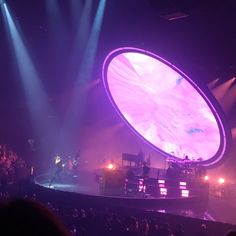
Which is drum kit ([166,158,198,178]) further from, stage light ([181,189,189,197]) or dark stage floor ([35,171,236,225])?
dark stage floor ([35,171,236,225])

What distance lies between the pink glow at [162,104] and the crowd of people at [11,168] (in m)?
6.33

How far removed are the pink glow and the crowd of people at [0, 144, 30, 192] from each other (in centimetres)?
633

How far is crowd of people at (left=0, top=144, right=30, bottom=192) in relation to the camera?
17611 mm

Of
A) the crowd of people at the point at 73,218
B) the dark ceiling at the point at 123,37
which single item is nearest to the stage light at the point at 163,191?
the crowd of people at the point at 73,218

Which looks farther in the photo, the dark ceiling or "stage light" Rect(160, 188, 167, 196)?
"stage light" Rect(160, 188, 167, 196)

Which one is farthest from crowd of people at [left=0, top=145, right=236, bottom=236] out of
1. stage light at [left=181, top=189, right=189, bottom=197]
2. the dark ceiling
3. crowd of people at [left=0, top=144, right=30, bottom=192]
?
the dark ceiling

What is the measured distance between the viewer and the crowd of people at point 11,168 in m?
17.6

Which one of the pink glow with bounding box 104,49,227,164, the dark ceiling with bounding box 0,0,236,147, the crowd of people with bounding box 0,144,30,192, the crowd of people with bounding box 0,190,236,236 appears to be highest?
the dark ceiling with bounding box 0,0,236,147

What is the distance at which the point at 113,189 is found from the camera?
647 inches

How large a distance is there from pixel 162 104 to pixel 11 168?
26.8 feet

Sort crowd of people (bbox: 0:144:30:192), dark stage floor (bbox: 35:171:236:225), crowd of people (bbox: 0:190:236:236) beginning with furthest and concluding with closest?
crowd of people (bbox: 0:144:30:192)
dark stage floor (bbox: 35:171:236:225)
crowd of people (bbox: 0:190:236:236)

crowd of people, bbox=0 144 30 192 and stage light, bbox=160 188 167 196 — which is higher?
crowd of people, bbox=0 144 30 192

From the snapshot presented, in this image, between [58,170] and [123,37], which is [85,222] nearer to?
[58,170]

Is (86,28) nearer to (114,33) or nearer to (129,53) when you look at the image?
(114,33)
